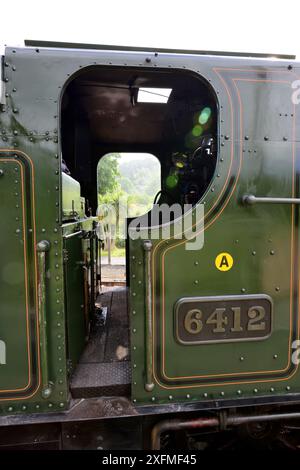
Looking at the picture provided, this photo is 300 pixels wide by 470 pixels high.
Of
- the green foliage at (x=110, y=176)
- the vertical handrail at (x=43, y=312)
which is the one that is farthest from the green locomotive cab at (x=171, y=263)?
the green foliage at (x=110, y=176)

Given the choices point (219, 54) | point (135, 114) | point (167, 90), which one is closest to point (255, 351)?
point (219, 54)

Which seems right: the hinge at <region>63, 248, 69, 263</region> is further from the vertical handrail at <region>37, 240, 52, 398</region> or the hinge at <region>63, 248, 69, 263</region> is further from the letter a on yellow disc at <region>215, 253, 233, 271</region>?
the letter a on yellow disc at <region>215, 253, 233, 271</region>

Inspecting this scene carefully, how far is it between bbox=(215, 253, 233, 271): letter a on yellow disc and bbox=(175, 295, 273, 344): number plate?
173 mm

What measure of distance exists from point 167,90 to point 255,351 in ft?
6.91

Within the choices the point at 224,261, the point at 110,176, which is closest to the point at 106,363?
the point at 224,261

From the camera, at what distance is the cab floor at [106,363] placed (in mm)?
1796

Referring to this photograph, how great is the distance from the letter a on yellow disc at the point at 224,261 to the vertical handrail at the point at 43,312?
0.94m

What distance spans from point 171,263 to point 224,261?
31cm

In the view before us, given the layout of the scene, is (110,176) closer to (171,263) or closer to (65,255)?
(65,255)

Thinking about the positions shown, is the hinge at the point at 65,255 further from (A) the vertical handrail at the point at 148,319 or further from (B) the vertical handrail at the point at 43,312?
(A) the vertical handrail at the point at 148,319

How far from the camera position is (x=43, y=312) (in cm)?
163

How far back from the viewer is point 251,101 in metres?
1.76

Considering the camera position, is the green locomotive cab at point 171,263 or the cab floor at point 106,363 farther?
the cab floor at point 106,363

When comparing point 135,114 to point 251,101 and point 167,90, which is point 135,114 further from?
point 251,101
